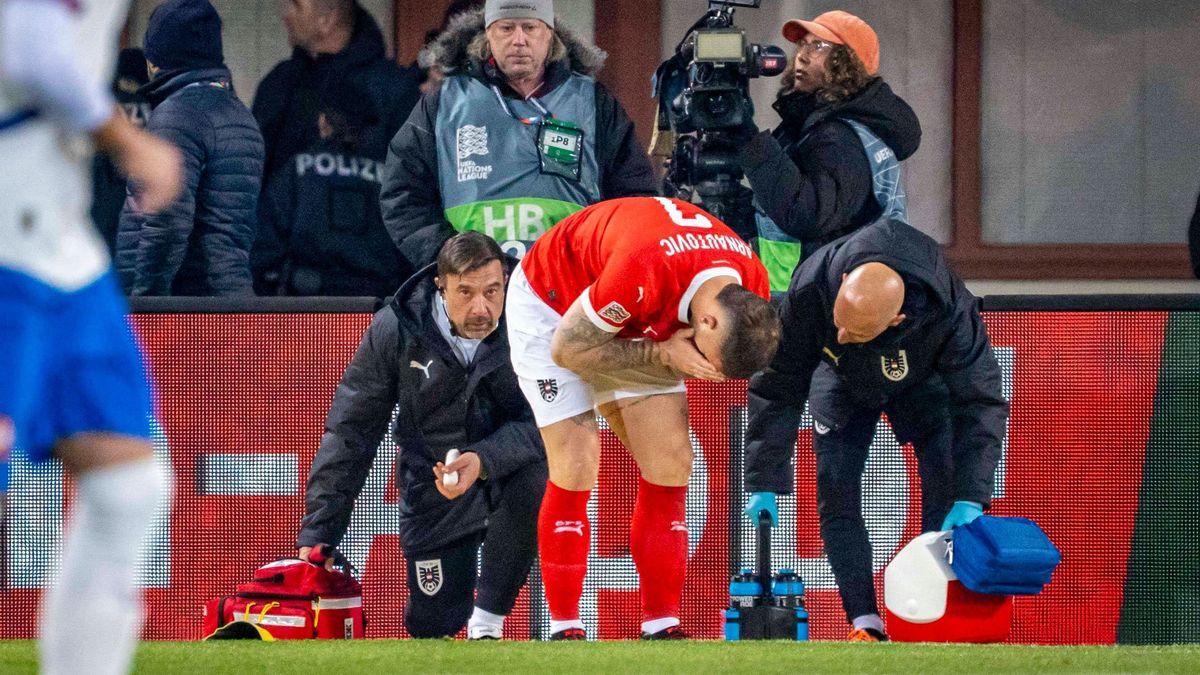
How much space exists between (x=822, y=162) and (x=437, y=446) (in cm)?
153

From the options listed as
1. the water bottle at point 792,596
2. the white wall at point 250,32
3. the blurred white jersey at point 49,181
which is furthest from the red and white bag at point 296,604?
the white wall at point 250,32

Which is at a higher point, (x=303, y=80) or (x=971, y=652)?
(x=303, y=80)

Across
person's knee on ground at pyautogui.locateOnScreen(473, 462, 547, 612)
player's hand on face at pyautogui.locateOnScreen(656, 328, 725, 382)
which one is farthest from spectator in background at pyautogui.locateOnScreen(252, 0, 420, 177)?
player's hand on face at pyautogui.locateOnScreen(656, 328, 725, 382)

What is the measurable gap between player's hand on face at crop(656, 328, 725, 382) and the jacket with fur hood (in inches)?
35.4

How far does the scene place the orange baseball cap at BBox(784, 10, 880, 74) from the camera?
5848mm

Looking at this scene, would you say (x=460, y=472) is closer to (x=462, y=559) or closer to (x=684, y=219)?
(x=462, y=559)

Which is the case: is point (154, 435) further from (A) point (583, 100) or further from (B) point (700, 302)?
(B) point (700, 302)

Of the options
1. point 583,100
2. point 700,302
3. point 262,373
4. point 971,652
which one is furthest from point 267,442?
point 971,652

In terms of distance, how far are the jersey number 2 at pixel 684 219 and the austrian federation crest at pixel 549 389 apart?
59cm

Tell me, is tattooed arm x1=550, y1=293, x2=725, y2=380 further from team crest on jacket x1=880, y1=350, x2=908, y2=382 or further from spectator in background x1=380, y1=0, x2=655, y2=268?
spectator in background x1=380, y1=0, x2=655, y2=268

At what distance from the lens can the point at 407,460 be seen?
6008 mm

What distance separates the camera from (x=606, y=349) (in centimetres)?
497

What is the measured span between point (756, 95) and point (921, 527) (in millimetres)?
3308

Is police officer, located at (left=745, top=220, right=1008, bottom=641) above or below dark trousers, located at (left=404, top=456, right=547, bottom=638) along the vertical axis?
above
